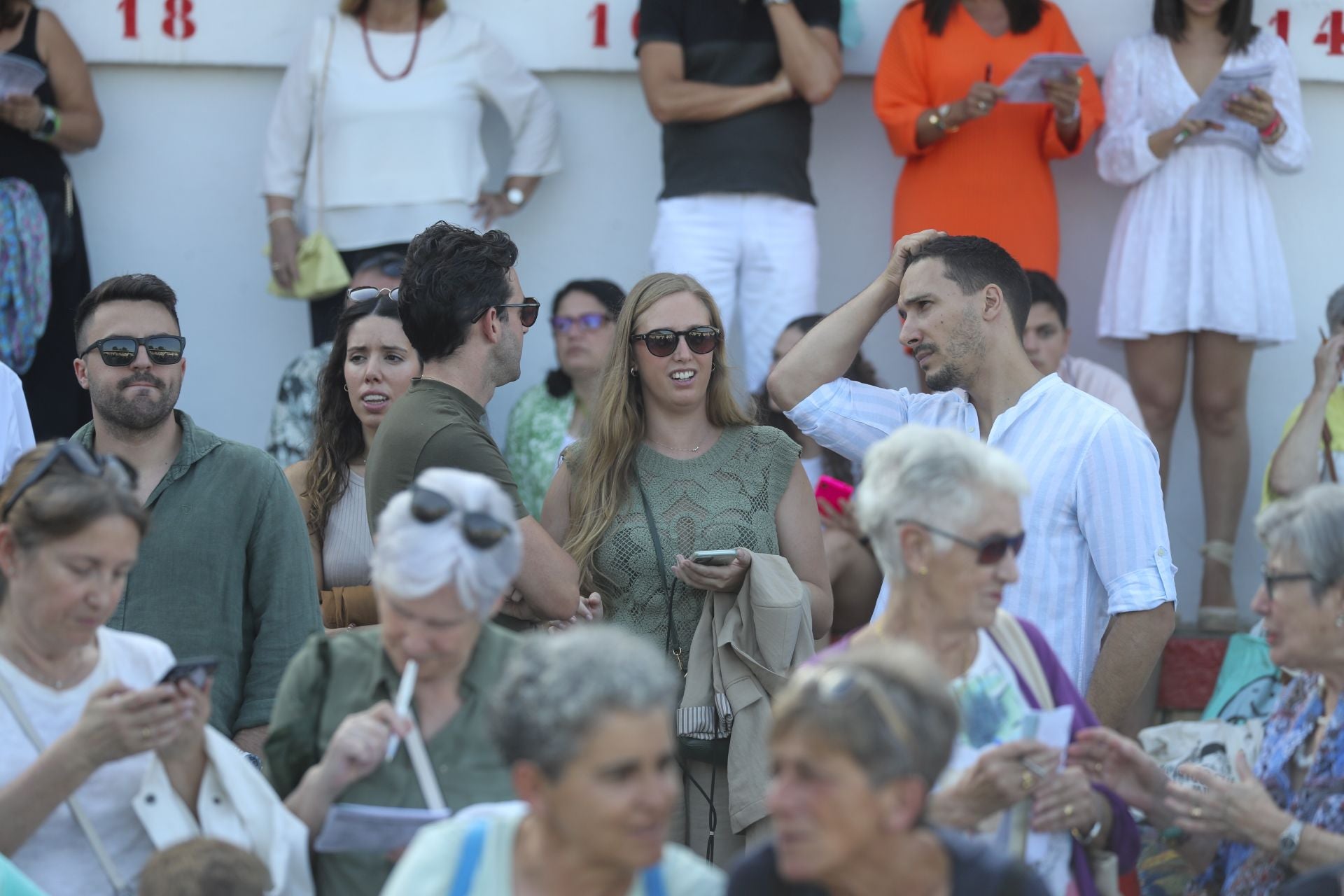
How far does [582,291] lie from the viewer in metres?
6.71

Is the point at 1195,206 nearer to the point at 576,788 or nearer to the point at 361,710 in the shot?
the point at 361,710

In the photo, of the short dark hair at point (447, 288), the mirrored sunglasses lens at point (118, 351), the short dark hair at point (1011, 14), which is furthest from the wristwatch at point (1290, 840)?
the short dark hair at point (1011, 14)

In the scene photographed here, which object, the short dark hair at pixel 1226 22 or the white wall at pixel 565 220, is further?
the white wall at pixel 565 220

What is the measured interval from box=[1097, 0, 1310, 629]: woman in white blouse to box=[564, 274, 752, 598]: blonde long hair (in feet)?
8.77

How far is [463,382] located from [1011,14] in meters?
3.57

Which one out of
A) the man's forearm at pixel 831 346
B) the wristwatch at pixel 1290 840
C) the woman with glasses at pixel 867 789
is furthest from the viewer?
the man's forearm at pixel 831 346

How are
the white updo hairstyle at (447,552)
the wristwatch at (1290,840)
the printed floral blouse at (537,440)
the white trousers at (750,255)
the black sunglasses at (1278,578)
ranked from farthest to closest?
the white trousers at (750,255) < the printed floral blouse at (537,440) < the black sunglasses at (1278,578) < the wristwatch at (1290,840) < the white updo hairstyle at (447,552)

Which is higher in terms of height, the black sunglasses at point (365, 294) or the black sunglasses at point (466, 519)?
the black sunglasses at point (365, 294)

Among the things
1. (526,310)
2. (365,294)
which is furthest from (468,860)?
(365,294)

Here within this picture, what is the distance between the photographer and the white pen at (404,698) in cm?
309

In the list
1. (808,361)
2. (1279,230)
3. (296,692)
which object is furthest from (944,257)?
(1279,230)

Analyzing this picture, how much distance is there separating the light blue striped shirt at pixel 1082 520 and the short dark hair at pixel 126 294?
231cm

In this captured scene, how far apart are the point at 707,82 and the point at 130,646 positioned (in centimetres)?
402

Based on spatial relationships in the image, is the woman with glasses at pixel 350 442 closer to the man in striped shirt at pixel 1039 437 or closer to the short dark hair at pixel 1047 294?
the man in striped shirt at pixel 1039 437
